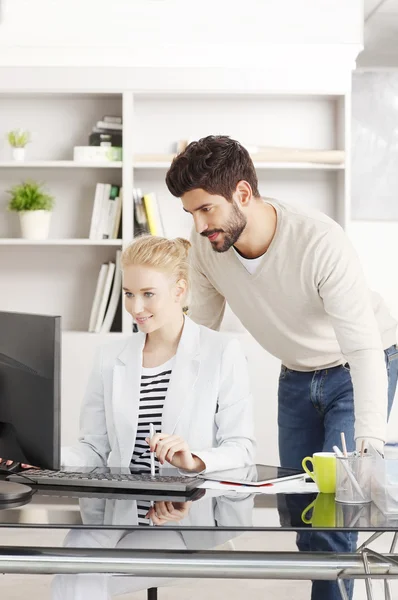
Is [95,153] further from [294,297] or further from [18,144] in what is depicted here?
[294,297]

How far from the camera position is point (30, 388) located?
1.63m

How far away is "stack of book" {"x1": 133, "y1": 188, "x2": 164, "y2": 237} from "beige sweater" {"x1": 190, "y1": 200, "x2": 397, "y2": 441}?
4.50 feet

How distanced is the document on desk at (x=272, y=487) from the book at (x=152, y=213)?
2246 millimetres

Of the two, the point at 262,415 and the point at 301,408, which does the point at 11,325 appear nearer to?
the point at 301,408

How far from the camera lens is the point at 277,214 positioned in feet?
7.46

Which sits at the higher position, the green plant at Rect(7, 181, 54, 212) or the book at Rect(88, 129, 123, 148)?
the book at Rect(88, 129, 123, 148)


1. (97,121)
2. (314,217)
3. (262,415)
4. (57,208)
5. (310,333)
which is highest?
(97,121)

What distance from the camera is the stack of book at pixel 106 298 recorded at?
153 inches

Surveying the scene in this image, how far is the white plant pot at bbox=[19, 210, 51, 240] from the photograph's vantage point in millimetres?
3887

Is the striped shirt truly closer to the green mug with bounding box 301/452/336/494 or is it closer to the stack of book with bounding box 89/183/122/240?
the green mug with bounding box 301/452/336/494

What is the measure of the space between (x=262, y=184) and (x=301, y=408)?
5.99 feet

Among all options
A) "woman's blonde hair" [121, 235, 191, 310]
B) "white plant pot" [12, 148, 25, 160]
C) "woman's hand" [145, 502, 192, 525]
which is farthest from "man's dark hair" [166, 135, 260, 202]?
"white plant pot" [12, 148, 25, 160]

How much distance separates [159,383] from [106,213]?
194 cm

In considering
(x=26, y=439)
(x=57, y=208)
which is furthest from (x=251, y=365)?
(x=26, y=439)
